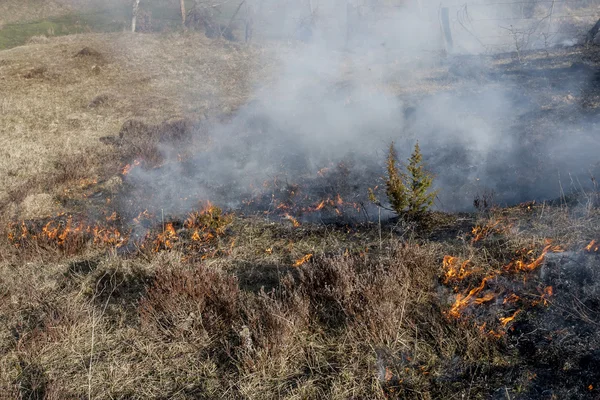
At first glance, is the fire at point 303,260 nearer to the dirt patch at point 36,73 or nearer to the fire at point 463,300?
the fire at point 463,300

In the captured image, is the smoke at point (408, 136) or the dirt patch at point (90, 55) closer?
the smoke at point (408, 136)

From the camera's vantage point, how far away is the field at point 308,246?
3287mm

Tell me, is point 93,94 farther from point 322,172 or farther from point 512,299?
point 512,299

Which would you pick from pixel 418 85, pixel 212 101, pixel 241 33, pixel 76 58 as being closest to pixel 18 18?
pixel 76 58

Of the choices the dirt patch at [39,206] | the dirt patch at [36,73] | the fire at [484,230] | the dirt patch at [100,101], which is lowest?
the dirt patch at [39,206]

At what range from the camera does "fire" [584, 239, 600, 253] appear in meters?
4.07

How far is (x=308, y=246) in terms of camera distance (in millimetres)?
5262

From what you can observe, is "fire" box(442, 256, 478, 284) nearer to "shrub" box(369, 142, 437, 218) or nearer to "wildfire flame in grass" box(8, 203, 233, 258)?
"shrub" box(369, 142, 437, 218)

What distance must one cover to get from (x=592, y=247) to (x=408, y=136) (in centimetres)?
517

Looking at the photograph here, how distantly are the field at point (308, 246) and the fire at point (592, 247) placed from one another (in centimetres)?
2

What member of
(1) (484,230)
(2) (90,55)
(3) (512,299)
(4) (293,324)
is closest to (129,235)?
(4) (293,324)

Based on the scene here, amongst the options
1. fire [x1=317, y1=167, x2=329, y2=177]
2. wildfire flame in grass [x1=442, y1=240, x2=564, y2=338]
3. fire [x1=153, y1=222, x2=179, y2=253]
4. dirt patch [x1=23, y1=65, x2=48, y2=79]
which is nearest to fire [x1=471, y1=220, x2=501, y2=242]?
wildfire flame in grass [x1=442, y1=240, x2=564, y2=338]

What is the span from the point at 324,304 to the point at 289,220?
248 cm

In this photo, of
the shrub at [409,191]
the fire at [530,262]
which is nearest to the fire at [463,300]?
the fire at [530,262]
